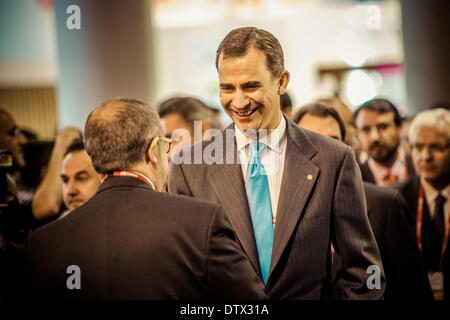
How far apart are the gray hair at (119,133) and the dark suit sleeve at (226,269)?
0.34 metres

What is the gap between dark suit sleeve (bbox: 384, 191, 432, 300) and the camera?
2395 millimetres

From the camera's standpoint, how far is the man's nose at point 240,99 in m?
1.75

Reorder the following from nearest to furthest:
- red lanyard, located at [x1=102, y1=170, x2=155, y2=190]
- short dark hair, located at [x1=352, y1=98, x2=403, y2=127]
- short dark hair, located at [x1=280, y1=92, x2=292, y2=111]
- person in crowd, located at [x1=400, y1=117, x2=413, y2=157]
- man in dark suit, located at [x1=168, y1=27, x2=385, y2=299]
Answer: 1. red lanyard, located at [x1=102, y1=170, x2=155, y2=190]
2. man in dark suit, located at [x1=168, y1=27, x2=385, y2=299]
3. short dark hair, located at [x1=280, y1=92, x2=292, y2=111]
4. short dark hair, located at [x1=352, y1=98, x2=403, y2=127]
5. person in crowd, located at [x1=400, y1=117, x2=413, y2=157]

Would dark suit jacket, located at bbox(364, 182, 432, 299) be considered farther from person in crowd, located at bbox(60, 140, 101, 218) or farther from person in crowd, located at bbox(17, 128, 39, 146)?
person in crowd, located at bbox(17, 128, 39, 146)

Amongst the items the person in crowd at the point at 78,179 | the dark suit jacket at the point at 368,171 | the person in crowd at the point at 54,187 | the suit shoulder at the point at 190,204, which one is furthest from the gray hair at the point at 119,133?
the dark suit jacket at the point at 368,171

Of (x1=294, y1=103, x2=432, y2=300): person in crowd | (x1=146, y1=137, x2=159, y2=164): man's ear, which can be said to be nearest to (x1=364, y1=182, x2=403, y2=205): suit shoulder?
(x1=294, y1=103, x2=432, y2=300): person in crowd

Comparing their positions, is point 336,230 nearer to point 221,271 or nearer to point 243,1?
point 221,271

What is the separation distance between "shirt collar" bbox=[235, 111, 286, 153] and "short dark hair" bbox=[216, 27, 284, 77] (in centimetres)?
22

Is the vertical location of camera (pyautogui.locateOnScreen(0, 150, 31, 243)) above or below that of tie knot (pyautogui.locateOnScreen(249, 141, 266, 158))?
below

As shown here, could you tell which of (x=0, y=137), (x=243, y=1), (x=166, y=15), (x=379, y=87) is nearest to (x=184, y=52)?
(x=166, y=15)

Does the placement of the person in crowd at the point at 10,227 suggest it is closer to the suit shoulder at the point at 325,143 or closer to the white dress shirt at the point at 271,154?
the white dress shirt at the point at 271,154

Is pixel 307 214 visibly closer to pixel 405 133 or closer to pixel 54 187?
pixel 54 187

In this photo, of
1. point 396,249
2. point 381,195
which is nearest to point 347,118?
point 381,195

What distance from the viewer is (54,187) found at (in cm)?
281
